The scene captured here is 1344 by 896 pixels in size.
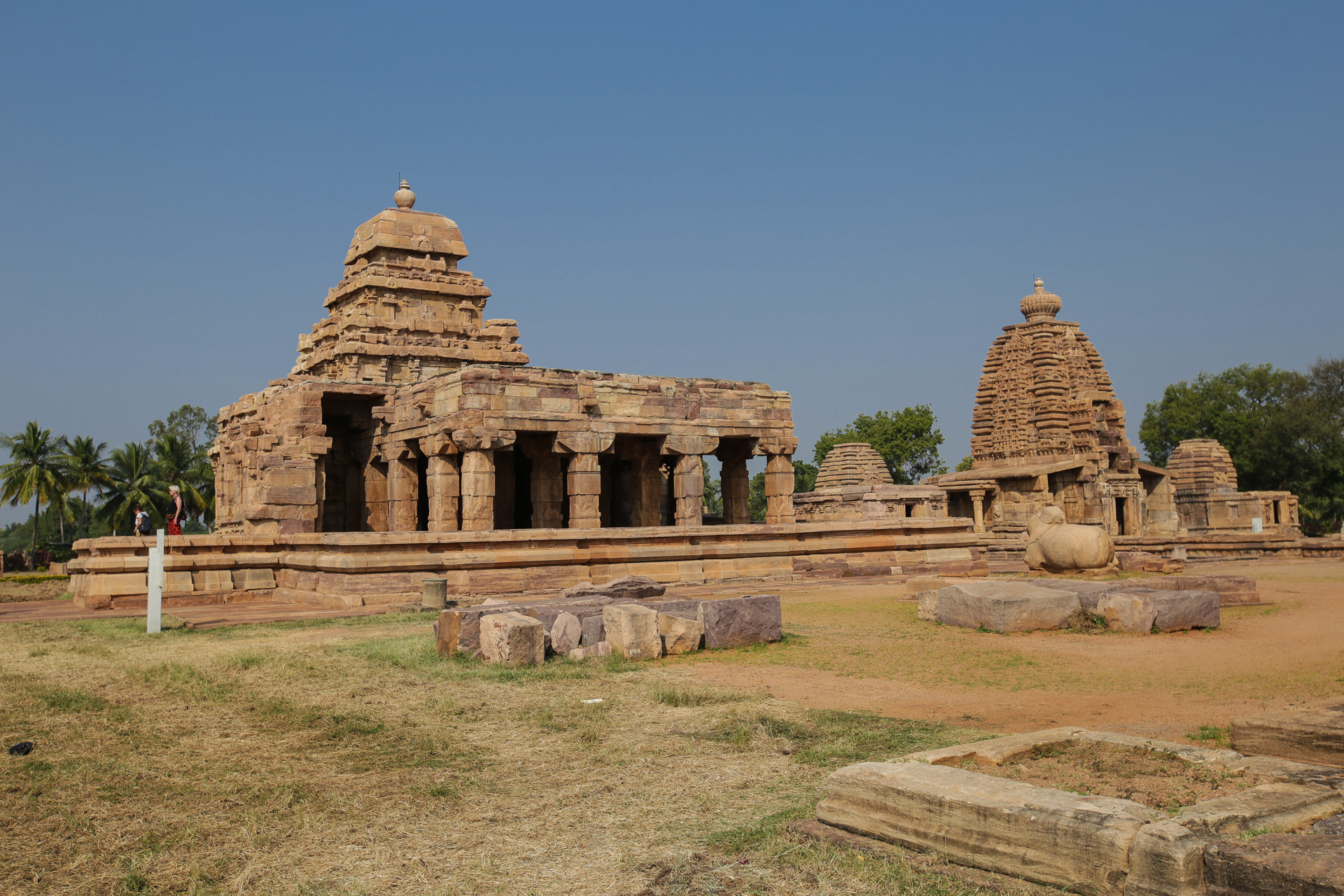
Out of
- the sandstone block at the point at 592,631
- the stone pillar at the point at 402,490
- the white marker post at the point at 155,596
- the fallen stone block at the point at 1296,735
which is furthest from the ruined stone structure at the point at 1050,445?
the fallen stone block at the point at 1296,735

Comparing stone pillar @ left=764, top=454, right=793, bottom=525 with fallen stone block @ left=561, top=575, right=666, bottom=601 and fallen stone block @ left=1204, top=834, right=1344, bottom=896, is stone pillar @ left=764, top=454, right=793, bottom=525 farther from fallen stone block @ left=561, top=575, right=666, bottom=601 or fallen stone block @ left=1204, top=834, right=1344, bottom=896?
fallen stone block @ left=1204, top=834, right=1344, bottom=896

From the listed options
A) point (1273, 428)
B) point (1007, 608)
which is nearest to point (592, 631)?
point (1007, 608)

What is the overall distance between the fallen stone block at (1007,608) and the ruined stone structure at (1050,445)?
27458 mm

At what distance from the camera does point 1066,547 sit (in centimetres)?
1670

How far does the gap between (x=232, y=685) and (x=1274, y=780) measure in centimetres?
685

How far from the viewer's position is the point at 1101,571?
16.4 m

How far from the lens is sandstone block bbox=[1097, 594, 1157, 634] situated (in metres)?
10.4

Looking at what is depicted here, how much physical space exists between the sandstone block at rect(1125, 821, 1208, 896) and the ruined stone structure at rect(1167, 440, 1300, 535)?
47205 mm

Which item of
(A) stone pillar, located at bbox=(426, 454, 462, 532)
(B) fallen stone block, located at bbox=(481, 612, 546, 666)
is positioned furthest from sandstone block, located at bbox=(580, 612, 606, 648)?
(A) stone pillar, located at bbox=(426, 454, 462, 532)

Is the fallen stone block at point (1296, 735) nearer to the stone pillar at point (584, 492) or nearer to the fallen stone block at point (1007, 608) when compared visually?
the fallen stone block at point (1007, 608)

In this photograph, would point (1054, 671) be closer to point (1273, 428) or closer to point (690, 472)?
point (690, 472)

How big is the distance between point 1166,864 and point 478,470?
16.8 metres

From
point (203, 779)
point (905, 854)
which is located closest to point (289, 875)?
point (203, 779)

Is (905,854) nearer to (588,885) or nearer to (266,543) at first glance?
(588,885)
